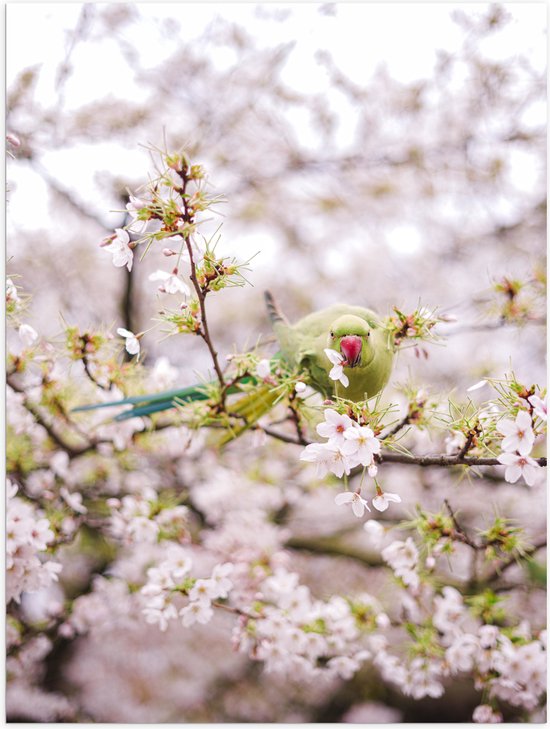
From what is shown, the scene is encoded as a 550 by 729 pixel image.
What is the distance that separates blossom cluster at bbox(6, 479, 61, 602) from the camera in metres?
0.87

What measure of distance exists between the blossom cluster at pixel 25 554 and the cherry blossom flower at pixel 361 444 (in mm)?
568

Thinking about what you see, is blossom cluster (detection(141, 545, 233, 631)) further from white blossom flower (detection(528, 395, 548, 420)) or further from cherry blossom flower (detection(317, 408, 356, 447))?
white blossom flower (detection(528, 395, 548, 420))

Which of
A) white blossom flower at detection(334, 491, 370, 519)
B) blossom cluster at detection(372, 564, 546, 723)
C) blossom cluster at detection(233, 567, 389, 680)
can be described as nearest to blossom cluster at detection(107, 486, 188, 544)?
blossom cluster at detection(233, 567, 389, 680)

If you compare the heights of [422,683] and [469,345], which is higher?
[469,345]

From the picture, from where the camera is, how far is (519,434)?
1.90 feet

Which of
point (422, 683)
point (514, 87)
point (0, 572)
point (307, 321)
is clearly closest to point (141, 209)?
point (307, 321)

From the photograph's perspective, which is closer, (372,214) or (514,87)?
(514,87)

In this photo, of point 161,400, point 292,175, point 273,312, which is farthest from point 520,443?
point 292,175

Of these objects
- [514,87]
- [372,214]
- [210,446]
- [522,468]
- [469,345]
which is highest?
[514,87]

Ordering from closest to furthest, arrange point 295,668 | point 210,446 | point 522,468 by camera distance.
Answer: point 522,468, point 295,668, point 210,446

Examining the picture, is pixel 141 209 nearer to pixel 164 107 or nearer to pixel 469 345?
pixel 164 107

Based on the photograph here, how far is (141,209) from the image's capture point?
1.97 ft

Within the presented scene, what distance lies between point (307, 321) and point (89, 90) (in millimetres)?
1092

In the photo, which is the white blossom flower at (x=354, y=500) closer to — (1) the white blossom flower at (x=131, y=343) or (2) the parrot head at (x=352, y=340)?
→ (2) the parrot head at (x=352, y=340)
